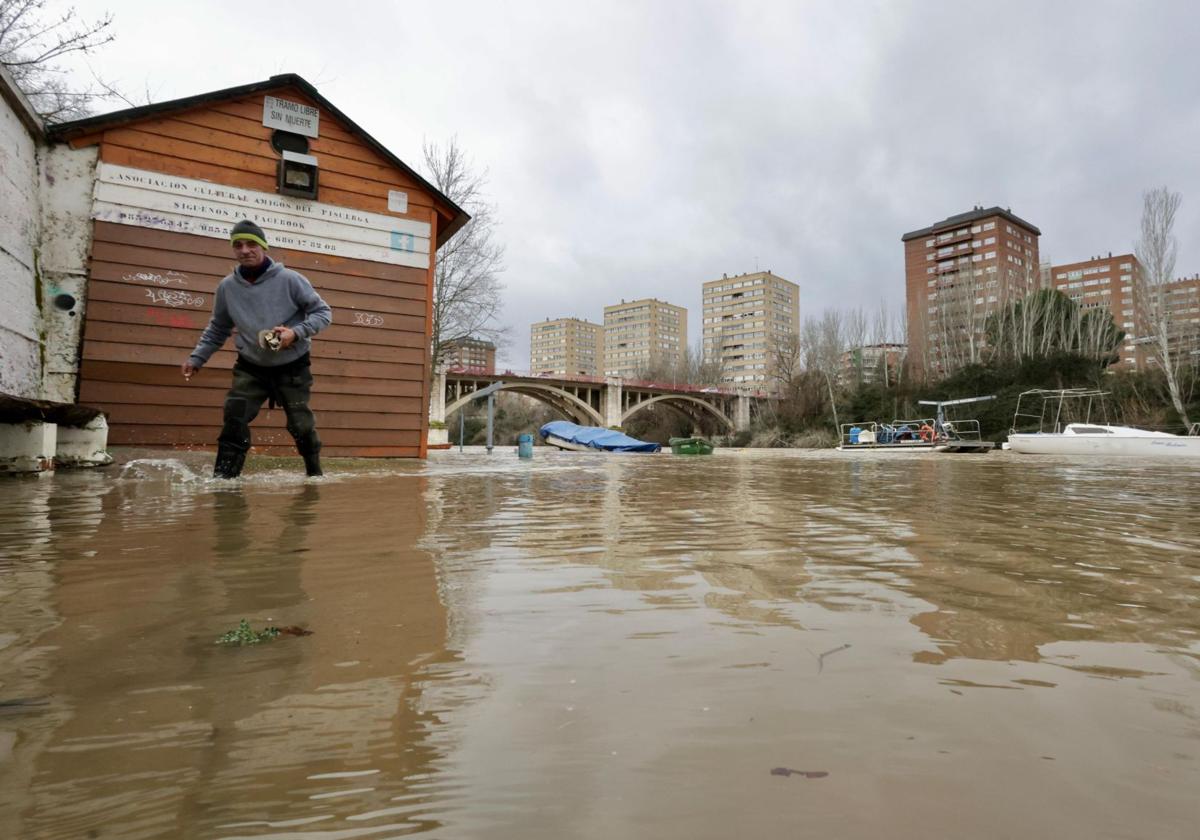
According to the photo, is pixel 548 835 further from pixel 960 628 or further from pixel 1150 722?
pixel 960 628

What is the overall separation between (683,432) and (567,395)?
1449 centimetres

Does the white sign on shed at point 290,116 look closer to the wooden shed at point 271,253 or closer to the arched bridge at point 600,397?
the wooden shed at point 271,253

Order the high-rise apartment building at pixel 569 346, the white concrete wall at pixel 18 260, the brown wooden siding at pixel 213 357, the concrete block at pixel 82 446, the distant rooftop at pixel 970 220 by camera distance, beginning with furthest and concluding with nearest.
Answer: the high-rise apartment building at pixel 569 346, the distant rooftop at pixel 970 220, the brown wooden siding at pixel 213 357, the white concrete wall at pixel 18 260, the concrete block at pixel 82 446

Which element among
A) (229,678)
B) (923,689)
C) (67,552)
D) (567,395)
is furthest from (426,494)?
Result: (567,395)

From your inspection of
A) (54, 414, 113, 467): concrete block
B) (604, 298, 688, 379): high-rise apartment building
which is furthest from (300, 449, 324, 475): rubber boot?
(604, 298, 688, 379): high-rise apartment building

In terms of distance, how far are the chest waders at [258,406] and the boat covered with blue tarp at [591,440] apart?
719 inches

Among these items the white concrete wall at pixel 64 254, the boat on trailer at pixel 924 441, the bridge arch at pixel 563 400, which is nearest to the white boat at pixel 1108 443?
the boat on trailer at pixel 924 441

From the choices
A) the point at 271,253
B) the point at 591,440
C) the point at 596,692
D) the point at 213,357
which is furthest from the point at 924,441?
the point at 596,692

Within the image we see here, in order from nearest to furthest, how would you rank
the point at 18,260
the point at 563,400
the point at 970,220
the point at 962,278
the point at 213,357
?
the point at 18,260
the point at 213,357
the point at 563,400
the point at 962,278
the point at 970,220

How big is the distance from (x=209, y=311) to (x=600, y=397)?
38143 millimetres

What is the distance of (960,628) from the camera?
48.1 inches

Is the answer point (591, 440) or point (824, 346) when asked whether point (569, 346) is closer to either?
point (824, 346)

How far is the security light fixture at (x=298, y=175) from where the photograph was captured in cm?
872

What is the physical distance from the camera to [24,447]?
4645 millimetres
